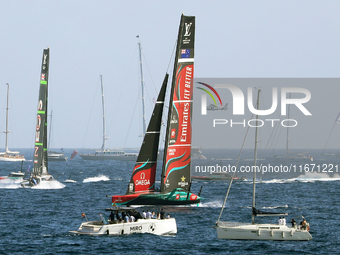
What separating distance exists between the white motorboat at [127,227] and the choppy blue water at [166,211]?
60cm

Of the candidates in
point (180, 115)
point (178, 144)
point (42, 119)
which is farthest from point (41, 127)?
point (180, 115)

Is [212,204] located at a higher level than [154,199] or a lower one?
lower

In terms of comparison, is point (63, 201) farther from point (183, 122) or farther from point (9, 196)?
point (183, 122)

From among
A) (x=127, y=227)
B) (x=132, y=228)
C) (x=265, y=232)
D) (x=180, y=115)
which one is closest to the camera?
(x=265, y=232)

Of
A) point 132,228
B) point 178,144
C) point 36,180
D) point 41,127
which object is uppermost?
point 41,127

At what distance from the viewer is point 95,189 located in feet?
293

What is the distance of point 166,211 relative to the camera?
57.6 m

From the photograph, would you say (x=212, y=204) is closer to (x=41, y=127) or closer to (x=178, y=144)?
(x=178, y=144)

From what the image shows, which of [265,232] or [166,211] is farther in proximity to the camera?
[166,211]

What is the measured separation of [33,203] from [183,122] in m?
23.5

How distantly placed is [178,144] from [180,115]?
2.91m

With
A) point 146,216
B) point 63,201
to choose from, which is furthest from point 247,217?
point 63,201

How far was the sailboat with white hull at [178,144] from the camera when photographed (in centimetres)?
5503

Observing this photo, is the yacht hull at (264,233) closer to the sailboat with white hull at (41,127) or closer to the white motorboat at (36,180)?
the sailboat with white hull at (41,127)
